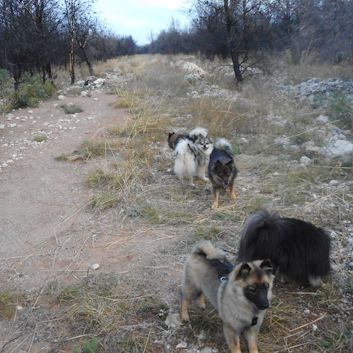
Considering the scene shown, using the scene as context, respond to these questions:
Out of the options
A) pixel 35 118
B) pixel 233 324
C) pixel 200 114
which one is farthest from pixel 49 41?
pixel 233 324

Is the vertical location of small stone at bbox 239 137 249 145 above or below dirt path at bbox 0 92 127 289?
above

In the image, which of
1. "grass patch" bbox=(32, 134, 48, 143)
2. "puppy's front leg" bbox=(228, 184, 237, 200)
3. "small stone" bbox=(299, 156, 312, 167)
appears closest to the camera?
"puppy's front leg" bbox=(228, 184, 237, 200)

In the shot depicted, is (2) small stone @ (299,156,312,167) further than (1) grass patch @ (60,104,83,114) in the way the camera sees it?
No

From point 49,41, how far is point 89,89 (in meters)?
2.25

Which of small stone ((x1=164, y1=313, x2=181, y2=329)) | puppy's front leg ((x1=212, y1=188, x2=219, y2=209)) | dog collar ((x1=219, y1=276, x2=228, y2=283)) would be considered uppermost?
dog collar ((x1=219, y1=276, x2=228, y2=283))

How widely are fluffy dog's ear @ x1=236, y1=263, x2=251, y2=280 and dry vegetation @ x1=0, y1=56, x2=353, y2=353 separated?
0.72 metres

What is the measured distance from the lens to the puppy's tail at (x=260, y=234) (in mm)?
3662

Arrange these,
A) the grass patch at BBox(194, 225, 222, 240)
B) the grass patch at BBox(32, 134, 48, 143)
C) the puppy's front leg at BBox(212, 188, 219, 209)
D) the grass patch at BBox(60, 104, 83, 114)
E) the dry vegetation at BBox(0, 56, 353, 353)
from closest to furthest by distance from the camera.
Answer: the dry vegetation at BBox(0, 56, 353, 353) → the grass patch at BBox(194, 225, 222, 240) → the puppy's front leg at BBox(212, 188, 219, 209) → the grass patch at BBox(32, 134, 48, 143) → the grass patch at BBox(60, 104, 83, 114)

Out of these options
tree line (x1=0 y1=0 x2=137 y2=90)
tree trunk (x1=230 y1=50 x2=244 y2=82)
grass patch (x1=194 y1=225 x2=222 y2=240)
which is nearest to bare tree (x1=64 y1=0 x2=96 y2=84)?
tree line (x1=0 y1=0 x2=137 y2=90)

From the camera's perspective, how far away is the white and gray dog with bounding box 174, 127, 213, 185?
6547 mm

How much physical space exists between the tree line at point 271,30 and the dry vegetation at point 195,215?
378 centimetres

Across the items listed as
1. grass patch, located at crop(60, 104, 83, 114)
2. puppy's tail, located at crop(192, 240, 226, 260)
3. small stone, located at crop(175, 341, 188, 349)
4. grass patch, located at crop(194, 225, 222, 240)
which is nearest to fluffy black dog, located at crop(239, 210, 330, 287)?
puppy's tail, located at crop(192, 240, 226, 260)

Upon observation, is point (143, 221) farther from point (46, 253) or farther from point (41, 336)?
point (41, 336)

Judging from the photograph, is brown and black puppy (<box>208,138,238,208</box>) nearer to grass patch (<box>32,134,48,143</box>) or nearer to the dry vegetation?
the dry vegetation
